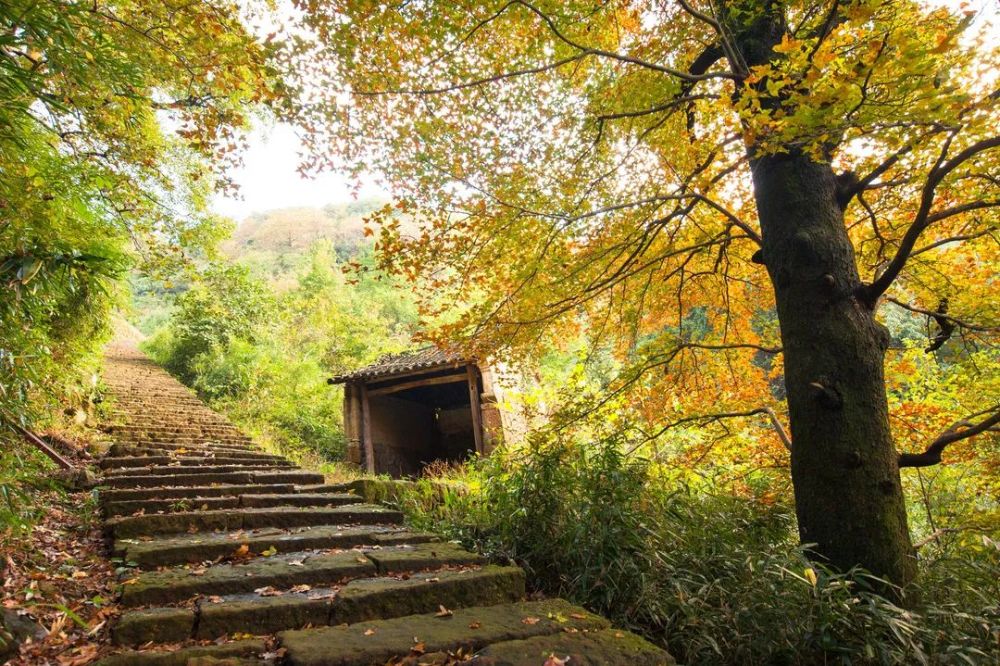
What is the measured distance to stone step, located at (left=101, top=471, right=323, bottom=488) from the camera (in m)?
4.69

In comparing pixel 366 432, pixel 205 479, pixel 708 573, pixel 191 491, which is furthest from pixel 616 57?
pixel 366 432

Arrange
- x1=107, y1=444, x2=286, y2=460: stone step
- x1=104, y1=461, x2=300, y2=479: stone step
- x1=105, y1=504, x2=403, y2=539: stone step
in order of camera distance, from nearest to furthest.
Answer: x1=105, y1=504, x2=403, y2=539: stone step → x1=104, y1=461, x2=300, y2=479: stone step → x1=107, y1=444, x2=286, y2=460: stone step

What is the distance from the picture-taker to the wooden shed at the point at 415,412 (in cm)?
1052

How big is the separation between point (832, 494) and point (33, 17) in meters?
4.73

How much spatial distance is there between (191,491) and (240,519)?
926mm

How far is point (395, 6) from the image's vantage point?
12.3 ft

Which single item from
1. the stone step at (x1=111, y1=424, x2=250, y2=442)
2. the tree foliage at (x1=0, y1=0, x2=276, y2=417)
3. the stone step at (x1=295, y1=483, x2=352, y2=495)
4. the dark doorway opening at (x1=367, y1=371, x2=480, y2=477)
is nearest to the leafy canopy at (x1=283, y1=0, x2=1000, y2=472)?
the tree foliage at (x1=0, y1=0, x2=276, y2=417)

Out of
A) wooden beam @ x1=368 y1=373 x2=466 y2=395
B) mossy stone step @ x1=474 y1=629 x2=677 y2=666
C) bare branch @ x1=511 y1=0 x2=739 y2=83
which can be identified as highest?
bare branch @ x1=511 y1=0 x2=739 y2=83

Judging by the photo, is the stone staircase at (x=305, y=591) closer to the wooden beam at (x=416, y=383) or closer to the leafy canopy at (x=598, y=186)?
the leafy canopy at (x=598, y=186)

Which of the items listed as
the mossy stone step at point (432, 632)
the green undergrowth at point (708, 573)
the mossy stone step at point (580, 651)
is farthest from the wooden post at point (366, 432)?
the mossy stone step at point (580, 651)

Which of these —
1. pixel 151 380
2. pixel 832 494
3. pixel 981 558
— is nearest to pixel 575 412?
pixel 832 494

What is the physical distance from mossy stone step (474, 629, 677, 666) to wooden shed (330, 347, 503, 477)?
6.16 metres

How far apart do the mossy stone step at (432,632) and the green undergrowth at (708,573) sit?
0.48 meters

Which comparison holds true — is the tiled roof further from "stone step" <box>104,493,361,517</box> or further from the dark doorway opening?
"stone step" <box>104,493,361,517</box>
